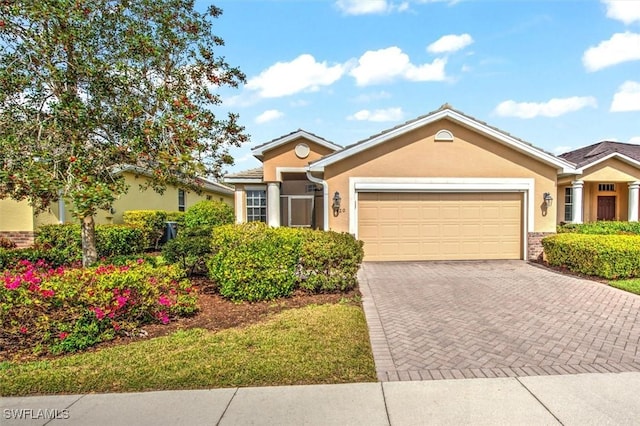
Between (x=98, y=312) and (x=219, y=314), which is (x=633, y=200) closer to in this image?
(x=219, y=314)

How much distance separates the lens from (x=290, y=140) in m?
14.8

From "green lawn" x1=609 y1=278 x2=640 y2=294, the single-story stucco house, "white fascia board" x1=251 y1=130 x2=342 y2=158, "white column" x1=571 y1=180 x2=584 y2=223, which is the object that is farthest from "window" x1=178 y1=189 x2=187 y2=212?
"white column" x1=571 y1=180 x2=584 y2=223

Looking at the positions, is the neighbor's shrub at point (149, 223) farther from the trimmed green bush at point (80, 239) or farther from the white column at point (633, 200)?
the white column at point (633, 200)

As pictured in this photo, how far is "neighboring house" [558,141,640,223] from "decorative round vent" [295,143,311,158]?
1076 cm

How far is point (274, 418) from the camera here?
3.00 m

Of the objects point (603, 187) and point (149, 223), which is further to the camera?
point (603, 187)

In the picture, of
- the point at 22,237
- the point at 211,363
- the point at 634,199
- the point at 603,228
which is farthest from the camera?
the point at 634,199

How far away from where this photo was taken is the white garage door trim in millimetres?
11031

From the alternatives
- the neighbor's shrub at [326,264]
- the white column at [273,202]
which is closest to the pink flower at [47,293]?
the neighbor's shrub at [326,264]

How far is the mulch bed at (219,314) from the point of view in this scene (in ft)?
15.8

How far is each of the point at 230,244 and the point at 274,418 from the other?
14.0 ft

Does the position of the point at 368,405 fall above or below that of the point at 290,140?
below

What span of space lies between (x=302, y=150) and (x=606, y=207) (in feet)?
50.8

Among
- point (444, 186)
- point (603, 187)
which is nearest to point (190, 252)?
point (444, 186)
